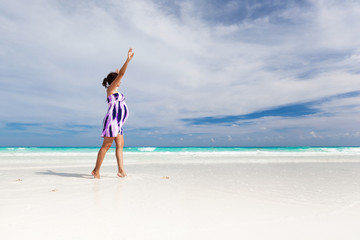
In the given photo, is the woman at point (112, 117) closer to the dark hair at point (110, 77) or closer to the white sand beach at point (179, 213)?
the dark hair at point (110, 77)

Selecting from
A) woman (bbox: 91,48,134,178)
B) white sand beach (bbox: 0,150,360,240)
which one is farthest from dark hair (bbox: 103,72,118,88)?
white sand beach (bbox: 0,150,360,240)

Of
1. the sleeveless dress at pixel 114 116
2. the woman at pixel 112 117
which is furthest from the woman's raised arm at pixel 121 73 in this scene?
the sleeveless dress at pixel 114 116

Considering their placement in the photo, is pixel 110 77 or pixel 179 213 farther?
pixel 110 77

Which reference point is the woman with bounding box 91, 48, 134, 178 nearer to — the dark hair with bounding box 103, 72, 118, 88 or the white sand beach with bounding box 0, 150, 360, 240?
the dark hair with bounding box 103, 72, 118, 88

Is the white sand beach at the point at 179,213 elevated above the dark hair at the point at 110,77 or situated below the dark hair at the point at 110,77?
below

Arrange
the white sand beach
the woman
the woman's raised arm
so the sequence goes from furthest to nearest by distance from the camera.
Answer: the woman, the woman's raised arm, the white sand beach

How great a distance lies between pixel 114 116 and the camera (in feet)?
15.2

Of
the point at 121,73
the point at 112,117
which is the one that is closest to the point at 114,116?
the point at 112,117

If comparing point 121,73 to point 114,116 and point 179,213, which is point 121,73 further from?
point 179,213

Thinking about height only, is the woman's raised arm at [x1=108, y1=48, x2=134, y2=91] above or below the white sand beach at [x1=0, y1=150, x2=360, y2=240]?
above

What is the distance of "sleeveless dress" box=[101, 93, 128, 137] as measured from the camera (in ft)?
15.0

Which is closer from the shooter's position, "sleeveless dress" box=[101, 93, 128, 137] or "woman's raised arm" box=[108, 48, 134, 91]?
"woman's raised arm" box=[108, 48, 134, 91]

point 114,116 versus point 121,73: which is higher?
point 121,73

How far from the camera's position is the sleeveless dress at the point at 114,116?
4.57 m
